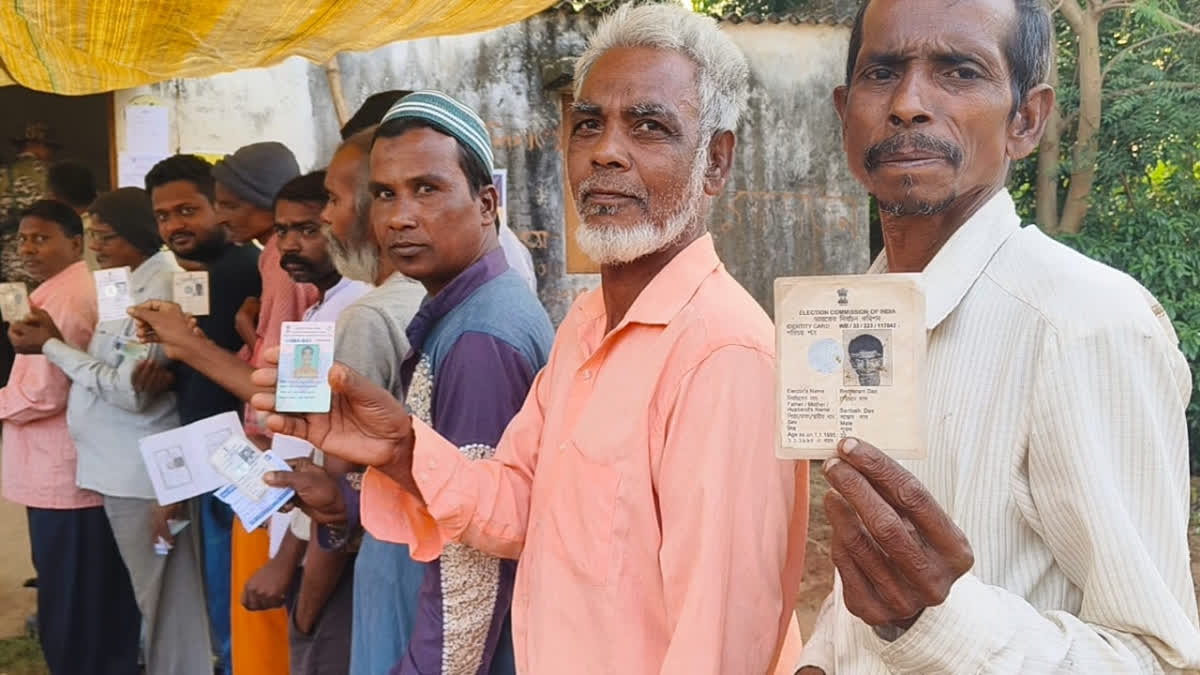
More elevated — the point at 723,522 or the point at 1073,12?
the point at 1073,12

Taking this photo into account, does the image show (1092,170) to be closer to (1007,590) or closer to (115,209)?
(115,209)

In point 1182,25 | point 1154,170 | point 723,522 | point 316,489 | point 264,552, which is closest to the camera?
point 723,522

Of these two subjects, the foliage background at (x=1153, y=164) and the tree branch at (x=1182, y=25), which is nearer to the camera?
the tree branch at (x=1182, y=25)

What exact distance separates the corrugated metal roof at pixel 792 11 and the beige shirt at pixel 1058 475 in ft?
22.2

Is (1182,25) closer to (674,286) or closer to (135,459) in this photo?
(674,286)

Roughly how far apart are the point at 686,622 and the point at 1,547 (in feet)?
21.5

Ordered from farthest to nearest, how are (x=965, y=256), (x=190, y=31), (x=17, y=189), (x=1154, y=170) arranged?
(x=17, y=189)
(x=1154, y=170)
(x=190, y=31)
(x=965, y=256)

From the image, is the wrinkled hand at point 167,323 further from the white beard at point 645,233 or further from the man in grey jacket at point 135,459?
the white beard at point 645,233

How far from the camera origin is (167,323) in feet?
10.5

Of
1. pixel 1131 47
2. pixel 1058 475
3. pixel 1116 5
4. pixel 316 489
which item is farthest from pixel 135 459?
pixel 1131 47

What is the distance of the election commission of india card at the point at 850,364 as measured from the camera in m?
1.04

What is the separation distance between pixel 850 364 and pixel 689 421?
52 cm

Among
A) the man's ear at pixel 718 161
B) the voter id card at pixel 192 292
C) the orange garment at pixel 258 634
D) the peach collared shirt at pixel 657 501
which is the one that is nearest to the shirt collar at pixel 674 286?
the peach collared shirt at pixel 657 501

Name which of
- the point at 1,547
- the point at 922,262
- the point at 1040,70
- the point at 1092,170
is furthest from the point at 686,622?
the point at 1092,170
